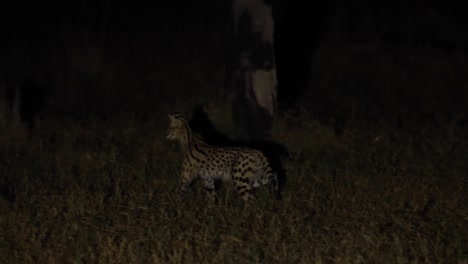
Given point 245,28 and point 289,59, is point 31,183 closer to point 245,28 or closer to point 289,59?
point 245,28

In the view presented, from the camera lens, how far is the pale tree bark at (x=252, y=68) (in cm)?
1171

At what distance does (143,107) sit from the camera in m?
14.5

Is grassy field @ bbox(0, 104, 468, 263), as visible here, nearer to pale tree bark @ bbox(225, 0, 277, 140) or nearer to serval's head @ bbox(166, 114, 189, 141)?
pale tree bark @ bbox(225, 0, 277, 140)

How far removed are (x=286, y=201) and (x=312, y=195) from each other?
0.38 meters

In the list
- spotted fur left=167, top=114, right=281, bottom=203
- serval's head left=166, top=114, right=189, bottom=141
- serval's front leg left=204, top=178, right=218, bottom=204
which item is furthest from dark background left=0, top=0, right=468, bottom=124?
serval's front leg left=204, top=178, right=218, bottom=204

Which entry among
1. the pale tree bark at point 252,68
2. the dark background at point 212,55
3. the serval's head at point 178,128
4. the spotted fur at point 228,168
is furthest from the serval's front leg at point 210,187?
the dark background at point 212,55

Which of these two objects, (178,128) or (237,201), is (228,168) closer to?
(237,201)

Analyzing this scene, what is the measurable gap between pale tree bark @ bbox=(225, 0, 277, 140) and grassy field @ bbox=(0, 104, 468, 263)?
0.93ft

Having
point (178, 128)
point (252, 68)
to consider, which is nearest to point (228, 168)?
point (178, 128)

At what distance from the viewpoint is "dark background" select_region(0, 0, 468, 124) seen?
1512 cm

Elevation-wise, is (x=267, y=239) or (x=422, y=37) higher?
(x=422, y=37)

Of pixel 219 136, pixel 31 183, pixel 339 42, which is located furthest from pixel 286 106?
pixel 339 42

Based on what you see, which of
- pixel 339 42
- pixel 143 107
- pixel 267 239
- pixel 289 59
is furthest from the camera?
pixel 339 42

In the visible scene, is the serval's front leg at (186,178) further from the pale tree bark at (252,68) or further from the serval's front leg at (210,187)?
the pale tree bark at (252,68)
